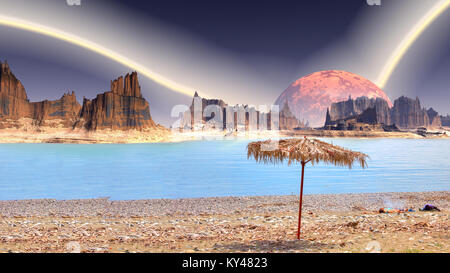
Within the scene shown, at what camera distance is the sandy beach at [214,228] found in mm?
12641

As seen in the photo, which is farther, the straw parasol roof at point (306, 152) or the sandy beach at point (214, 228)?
the straw parasol roof at point (306, 152)

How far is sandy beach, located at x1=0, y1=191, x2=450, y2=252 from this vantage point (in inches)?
498

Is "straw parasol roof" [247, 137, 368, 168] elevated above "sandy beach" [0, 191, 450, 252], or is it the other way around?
"straw parasol roof" [247, 137, 368, 168]

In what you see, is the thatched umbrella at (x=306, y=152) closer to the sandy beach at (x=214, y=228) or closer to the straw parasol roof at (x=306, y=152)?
the straw parasol roof at (x=306, y=152)

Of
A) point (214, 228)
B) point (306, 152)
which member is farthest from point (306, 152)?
point (214, 228)

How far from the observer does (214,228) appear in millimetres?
16656

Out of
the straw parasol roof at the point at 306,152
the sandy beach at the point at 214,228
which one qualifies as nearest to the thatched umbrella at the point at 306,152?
the straw parasol roof at the point at 306,152

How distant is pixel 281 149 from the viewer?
530 inches

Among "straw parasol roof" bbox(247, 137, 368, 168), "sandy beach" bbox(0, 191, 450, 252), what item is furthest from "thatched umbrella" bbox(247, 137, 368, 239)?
"sandy beach" bbox(0, 191, 450, 252)

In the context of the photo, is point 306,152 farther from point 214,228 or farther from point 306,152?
point 214,228

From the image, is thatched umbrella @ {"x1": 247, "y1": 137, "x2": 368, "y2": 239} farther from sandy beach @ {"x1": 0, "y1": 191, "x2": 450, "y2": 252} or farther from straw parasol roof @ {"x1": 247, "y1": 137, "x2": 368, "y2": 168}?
sandy beach @ {"x1": 0, "y1": 191, "x2": 450, "y2": 252}
